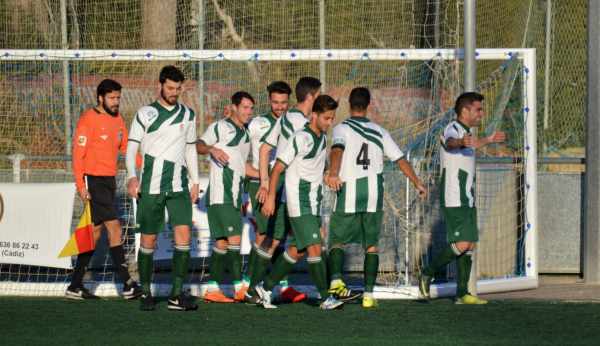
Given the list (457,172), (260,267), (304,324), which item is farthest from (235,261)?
(457,172)

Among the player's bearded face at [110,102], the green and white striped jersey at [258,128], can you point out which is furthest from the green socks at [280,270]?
the player's bearded face at [110,102]

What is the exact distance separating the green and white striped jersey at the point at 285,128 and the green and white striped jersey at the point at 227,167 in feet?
1.44

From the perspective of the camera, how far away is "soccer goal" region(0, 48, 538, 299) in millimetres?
10445

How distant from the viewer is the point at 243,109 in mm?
9797

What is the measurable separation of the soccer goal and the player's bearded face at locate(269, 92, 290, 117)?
21.1 inches

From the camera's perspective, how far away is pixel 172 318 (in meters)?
8.49

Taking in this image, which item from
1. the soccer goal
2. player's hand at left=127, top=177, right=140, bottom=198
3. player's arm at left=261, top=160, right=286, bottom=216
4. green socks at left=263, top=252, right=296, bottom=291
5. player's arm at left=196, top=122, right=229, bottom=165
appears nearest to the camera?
player's hand at left=127, top=177, right=140, bottom=198

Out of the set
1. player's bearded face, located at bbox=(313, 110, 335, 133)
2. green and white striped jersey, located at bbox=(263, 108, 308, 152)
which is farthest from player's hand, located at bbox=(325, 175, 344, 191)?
green and white striped jersey, located at bbox=(263, 108, 308, 152)

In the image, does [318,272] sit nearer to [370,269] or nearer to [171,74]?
[370,269]

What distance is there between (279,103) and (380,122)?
220 centimetres

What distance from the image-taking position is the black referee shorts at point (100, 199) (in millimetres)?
9914

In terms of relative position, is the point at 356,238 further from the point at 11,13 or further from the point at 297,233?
the point at 11,13

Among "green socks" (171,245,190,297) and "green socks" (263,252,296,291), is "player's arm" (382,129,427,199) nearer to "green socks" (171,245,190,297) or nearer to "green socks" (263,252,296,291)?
"green socks" (263,252,296,291)

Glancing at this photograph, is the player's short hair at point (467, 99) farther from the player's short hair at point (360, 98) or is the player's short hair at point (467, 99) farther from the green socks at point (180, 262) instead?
the green socks at point (180, 262)
